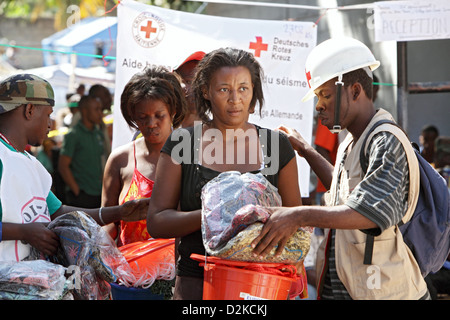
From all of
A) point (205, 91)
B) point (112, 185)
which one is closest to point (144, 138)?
point (112, 185)

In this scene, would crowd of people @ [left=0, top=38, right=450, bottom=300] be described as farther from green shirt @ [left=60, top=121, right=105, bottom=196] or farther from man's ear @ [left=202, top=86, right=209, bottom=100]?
green shirt @ [left=60, top=121, right=105, bottom=196]

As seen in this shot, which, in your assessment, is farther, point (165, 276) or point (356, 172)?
point (165, 276)

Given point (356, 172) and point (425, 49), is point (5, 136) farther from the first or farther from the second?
point (425, 49)

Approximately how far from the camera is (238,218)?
2301mm

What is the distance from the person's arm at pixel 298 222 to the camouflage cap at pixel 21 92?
4.31 ft

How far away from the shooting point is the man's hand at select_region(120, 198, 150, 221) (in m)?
3.22

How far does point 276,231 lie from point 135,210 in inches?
44.7

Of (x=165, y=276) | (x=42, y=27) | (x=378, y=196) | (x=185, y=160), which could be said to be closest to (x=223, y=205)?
(x=185, y=160)

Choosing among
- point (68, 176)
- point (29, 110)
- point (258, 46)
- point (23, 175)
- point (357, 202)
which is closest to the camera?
point (357, 202)

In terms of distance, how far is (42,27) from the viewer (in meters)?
28.2

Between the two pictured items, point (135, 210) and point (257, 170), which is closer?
point (257, 170)

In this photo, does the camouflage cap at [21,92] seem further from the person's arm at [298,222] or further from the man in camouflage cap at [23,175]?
the person's arm at [298,222]

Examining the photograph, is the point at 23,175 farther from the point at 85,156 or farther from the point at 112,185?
the point at 85,156
